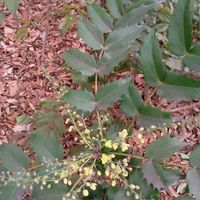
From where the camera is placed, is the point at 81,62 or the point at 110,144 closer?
the point at 110,144

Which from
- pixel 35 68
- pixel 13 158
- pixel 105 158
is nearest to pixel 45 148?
pixel 13 158

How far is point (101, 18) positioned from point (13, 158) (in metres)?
0.47

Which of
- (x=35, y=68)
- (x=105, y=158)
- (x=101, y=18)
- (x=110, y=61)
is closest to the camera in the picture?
(x=105, y=158)

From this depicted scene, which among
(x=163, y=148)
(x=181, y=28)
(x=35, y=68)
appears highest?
(x=181, y=28)

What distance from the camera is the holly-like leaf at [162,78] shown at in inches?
48.1

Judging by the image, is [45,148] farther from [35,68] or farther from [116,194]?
[35,68]

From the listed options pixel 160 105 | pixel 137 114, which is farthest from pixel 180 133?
pixel 137 114

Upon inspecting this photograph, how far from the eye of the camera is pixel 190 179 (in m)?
1.20

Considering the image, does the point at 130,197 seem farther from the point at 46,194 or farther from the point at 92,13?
the point at 92,13

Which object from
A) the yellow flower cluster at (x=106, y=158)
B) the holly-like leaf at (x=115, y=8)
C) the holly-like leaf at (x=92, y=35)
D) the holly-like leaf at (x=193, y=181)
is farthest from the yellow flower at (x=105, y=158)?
the holly-like leaf at (x=115, y=8)

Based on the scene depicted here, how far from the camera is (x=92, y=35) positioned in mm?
1337

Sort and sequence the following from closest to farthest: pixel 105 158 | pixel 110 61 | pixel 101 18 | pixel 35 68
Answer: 1. pixel 105 158
2. pixel 110 61
3. pixel 101 18
4. pixel 35 68

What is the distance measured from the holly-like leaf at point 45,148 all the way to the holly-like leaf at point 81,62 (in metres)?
0.21

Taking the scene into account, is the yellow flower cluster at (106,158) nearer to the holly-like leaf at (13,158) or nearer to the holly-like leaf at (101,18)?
the holly-like leaf at (13,158)
